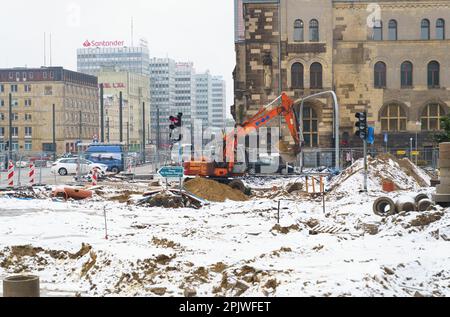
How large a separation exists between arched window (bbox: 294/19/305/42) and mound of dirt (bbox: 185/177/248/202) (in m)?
23.0

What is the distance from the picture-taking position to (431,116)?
53.8 metres

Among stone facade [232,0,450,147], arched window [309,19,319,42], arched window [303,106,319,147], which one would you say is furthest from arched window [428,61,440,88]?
arched window [303,106,319,147]

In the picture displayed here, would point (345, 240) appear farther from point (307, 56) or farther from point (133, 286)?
point (307, 56)

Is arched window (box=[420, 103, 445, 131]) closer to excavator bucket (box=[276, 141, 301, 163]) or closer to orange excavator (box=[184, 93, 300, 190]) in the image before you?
excavator bucket (box=[276, 141, 301, 163])

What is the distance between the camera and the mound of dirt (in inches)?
1196

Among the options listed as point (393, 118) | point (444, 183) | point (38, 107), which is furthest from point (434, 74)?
point (38, 107)

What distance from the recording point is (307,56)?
52.8 metres

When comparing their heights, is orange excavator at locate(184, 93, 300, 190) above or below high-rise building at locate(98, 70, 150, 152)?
below

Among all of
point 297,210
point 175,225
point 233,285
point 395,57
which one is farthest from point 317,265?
point 395,57

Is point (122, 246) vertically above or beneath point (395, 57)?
beneath

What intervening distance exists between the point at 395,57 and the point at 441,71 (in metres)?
3.57

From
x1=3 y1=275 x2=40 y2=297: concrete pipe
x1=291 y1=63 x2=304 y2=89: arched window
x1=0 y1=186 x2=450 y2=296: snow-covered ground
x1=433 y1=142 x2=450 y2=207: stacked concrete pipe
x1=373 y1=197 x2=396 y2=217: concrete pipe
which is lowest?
x1=0 y1=186 x2=450 y2=296: snow-covered ground

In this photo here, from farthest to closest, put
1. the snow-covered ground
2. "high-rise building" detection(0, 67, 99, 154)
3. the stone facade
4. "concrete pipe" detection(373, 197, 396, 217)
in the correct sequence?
1. "high-rise building" detection(0, 67, 99, 154)
2. the stone facade
3. "concrete pipe" detection(373, 197, 396, 217)
4. the snow-covered ground
